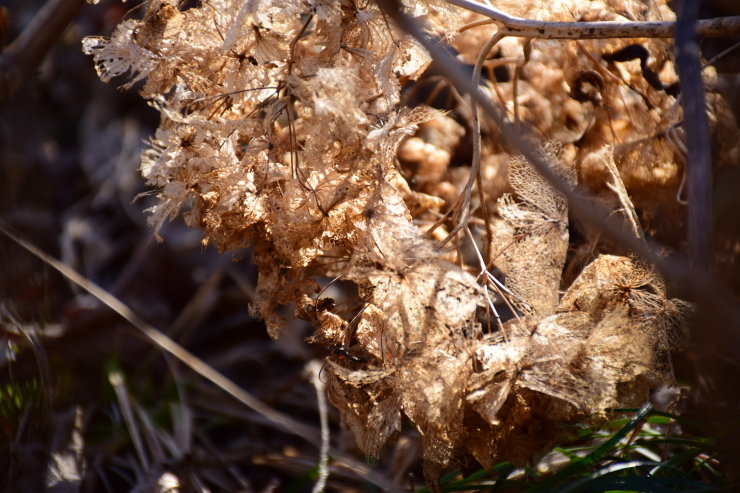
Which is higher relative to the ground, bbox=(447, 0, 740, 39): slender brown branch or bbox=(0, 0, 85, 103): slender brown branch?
bbox=(0, 0, 85, 103): slender brown branch

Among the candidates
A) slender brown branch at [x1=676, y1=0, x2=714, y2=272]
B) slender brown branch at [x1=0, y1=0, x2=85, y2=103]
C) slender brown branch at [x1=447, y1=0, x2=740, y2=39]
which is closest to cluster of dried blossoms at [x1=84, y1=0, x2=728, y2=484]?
slender brown branch at [x1=447, y1=0, x2=740, y2=39]

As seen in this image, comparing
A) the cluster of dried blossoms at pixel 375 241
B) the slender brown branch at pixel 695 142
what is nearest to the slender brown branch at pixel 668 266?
the slender brown branch at pixel 695 142

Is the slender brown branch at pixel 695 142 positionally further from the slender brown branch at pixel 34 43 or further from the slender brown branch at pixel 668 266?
the slender brown branch at pixel 34 43

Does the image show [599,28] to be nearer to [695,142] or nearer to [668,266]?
[695,142]

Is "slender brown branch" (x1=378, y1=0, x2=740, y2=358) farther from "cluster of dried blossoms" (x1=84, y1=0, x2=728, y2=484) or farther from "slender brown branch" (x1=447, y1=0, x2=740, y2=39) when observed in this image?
"slender brown branch" (x1=447, y1=0, x2=740, y2=39)

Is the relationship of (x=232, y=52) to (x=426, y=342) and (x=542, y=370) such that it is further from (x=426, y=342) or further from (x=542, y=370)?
(x=542, y=370)

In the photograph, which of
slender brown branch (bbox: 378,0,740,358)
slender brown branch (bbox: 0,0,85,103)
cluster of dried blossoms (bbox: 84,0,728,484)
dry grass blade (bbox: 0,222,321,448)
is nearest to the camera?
slender brown branch (bbox: 378,0,740,358)
